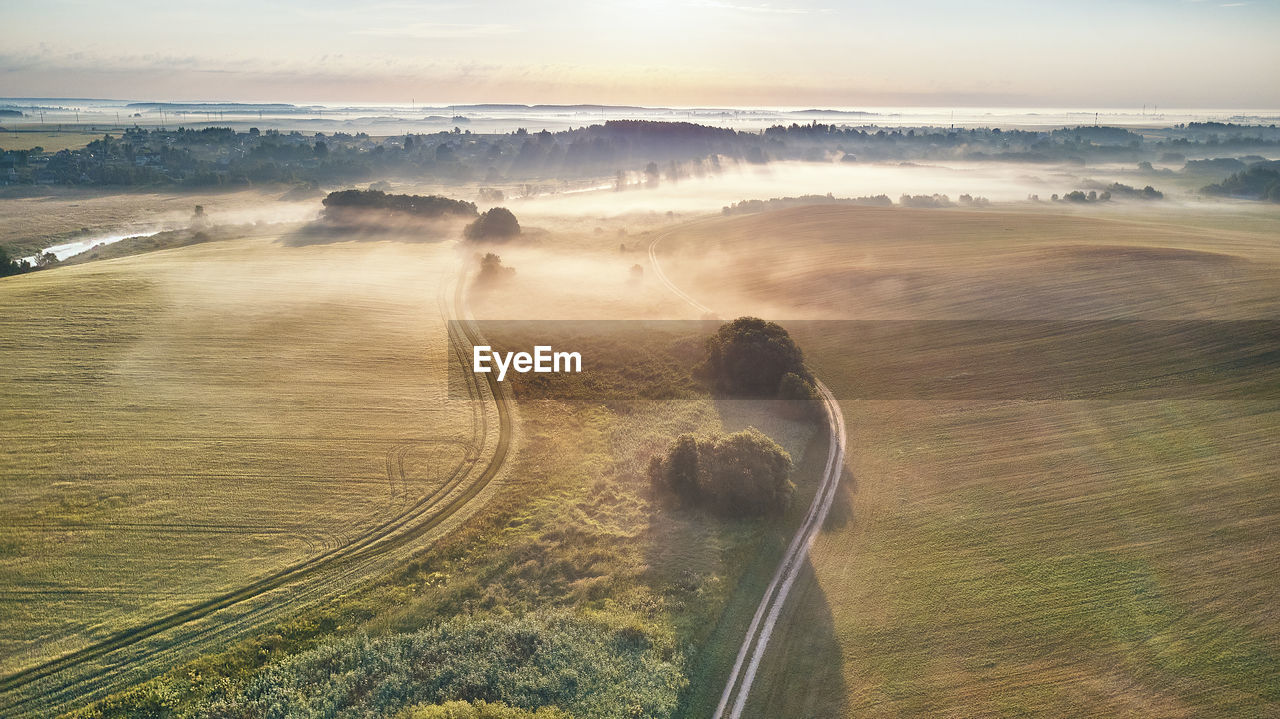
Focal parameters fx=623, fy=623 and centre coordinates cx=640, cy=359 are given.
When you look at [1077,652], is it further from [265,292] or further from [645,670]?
[265,292]

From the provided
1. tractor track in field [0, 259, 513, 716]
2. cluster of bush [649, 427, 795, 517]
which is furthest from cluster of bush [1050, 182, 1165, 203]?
tractor track in field [0, 259, 513, 716]

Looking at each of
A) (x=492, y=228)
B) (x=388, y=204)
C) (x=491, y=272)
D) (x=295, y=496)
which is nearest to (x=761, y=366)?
(x=295, y=496)

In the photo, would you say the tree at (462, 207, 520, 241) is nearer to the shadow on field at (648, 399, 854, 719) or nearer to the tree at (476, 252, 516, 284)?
the tree at (476, 252, 516, 284)

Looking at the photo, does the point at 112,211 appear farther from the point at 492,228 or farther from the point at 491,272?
the point at 491,272

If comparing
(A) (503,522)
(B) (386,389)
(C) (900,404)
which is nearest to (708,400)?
(C) (900,404)

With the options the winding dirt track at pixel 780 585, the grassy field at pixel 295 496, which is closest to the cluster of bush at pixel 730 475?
the grassy field at pixel 295 496

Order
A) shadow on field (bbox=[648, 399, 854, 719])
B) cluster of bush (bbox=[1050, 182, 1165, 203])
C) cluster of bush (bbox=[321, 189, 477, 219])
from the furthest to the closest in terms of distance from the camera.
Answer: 1. cluster of bush (bbox=[1050, 182, 1165, 203])
2. cluster of bush (bbox=[321, 189, 477, 219])
3. shadow on field (bbox=[648, 399, 854, 719])
